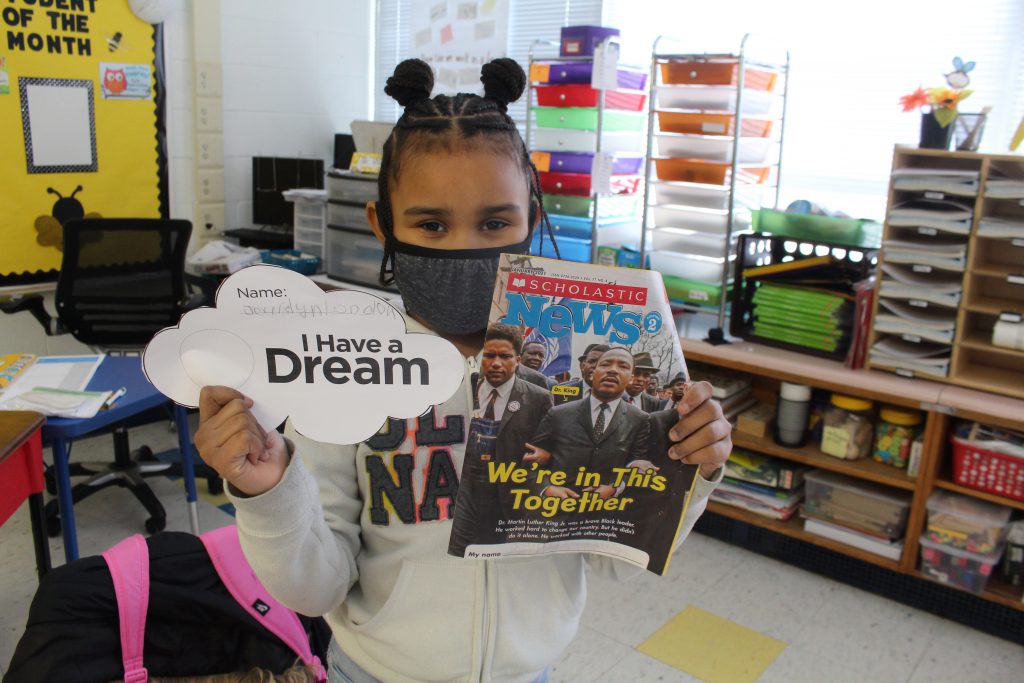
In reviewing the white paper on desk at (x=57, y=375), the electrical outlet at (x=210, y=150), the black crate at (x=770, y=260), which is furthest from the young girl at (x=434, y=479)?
the electrical outlet at (x=210, y=150)

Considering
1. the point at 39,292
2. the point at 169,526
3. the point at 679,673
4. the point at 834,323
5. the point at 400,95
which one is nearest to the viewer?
the point at 400,95

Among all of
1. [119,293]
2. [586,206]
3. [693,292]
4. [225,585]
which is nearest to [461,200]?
[225,585]

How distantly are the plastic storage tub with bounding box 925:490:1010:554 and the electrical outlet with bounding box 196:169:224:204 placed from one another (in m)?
3.42

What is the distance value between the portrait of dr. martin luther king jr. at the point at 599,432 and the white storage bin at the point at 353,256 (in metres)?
2.98

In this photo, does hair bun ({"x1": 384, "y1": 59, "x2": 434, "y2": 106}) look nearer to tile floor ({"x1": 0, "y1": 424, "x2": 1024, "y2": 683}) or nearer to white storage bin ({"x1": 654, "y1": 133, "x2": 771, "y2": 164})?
tile floor ({"x1": 0, "y1": 424, "x2": 1024, "y2": 683})

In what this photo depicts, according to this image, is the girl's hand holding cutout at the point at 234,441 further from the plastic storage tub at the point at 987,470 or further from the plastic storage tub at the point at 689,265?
the plastic storage tub at the point at 689,265

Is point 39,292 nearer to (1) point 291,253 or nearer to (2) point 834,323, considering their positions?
(1) point 291,253

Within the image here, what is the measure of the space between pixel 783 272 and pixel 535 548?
219 cm

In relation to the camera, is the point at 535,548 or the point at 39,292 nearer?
the point at 535,548

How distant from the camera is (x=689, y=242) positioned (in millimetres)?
3164

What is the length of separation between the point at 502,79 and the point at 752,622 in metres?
Result: 2.10

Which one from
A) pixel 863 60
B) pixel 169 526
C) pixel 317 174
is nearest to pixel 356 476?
pixel 169 526

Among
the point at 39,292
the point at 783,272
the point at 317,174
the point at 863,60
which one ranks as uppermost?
the point at 863,60

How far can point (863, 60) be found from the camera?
3191mm
